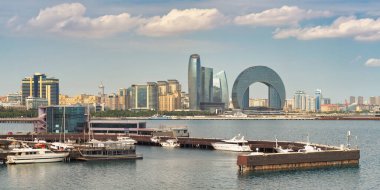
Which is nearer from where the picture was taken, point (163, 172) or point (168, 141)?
point (163, 172)

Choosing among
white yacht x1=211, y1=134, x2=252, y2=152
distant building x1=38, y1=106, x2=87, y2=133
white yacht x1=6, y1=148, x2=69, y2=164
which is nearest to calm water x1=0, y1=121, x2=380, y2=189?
white yacht x1=6, y1=148, x2=69, y2=164

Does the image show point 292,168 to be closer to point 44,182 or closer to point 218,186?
point 218,186

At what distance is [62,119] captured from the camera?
13162cm

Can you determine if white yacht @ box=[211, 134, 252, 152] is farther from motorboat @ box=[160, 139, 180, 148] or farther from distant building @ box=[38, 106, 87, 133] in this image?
distant building @ box=[38, 106, 87, 133]

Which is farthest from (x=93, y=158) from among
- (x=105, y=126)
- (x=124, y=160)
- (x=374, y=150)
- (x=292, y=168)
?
(x=105, y=126)

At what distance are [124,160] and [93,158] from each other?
3.98 metres

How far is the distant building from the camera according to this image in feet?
432

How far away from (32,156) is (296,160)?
31.5 metres

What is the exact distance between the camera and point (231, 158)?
87.5 meters

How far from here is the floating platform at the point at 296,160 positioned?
70000 millimetres

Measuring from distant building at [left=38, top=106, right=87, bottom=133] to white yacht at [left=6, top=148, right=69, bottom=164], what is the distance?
49.9 metres

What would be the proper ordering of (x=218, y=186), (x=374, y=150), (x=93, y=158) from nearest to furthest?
(x=218, y=186) → (x=93, y=158) → (x=374, y=150)

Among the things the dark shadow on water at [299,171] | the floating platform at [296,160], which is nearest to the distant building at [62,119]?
the floating platform at [296,160]

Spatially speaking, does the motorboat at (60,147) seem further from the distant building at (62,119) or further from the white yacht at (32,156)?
the distant building at (62,119)
